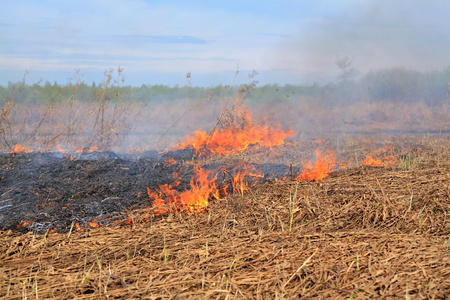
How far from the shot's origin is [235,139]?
32.4 ft

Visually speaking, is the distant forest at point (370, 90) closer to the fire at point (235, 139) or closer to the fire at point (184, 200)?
the fire at point (235, 139)

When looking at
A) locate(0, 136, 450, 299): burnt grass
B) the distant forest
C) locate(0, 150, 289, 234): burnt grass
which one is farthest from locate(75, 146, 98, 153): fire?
the distant forest

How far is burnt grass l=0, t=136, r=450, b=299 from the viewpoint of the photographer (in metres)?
2.59

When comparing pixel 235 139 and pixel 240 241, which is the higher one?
pixel 235 139

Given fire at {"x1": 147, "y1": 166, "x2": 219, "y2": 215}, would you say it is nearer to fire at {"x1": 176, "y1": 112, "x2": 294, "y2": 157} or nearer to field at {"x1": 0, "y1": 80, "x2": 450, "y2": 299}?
field at {"x1": 0, "y1": 80, "x2": 450, "y2": 299}

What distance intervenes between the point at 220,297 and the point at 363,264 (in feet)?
3.76

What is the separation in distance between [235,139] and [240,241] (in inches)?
257

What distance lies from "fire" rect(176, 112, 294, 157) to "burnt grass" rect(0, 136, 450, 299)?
3117mm

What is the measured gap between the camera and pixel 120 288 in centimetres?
260

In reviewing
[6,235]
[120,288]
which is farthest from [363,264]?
[6,235]

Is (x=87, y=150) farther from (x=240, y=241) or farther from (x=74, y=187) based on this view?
(x=240, y=241)

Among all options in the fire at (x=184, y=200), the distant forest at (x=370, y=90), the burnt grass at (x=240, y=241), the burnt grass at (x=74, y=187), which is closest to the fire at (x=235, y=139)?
the burnt grass at (x=74, y=187)

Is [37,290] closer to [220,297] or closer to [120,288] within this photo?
[120,288]

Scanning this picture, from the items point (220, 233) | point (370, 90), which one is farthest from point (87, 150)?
point (370, 90)
